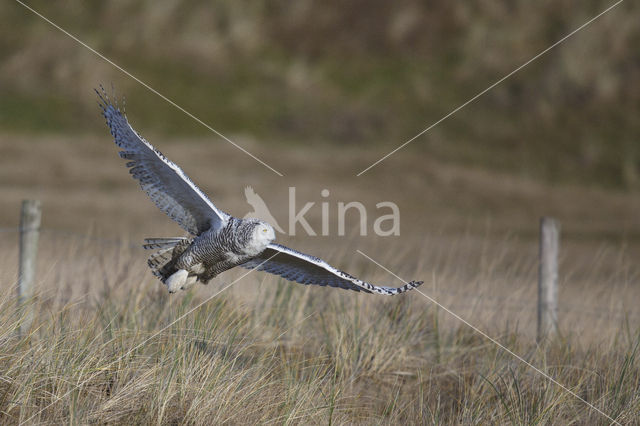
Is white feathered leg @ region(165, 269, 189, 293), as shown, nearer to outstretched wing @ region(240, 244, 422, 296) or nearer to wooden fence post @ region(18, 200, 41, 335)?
outstretched wing @ region(240, 244, 422, 296)

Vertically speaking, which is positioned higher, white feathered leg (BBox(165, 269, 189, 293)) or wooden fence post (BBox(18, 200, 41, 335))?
wooden fence post (BBox(18, 200, 41, 335))

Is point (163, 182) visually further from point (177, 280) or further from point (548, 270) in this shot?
point (548, 270)

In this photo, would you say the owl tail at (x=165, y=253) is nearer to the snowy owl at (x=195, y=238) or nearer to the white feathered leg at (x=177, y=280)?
the snowy owl at (x=195, y=238)

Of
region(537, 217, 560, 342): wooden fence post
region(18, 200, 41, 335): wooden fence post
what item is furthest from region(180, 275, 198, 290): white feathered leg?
region(537, 217, 560, 342): wooden fence post

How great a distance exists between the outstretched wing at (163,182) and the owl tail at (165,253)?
134 mm

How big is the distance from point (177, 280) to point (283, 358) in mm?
1754

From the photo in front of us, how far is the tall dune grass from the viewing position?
4.40 metres

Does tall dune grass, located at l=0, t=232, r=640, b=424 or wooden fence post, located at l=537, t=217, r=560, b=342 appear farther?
wooden fence post, located at l=537, t=217, r=560, b=342

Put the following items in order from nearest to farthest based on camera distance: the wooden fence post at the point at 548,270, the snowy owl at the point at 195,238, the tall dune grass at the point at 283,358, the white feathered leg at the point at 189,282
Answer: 1. the snowy owl at the point at 195,238
2. the white feathered leg at the point at 189,282
3. the tall dune grass at the point at 283,358
4. the wooden fence post at the point at 548,270

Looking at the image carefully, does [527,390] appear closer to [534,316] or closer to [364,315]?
[364,315]

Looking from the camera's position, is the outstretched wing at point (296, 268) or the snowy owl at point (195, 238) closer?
the snowy owl at point (195, 238)

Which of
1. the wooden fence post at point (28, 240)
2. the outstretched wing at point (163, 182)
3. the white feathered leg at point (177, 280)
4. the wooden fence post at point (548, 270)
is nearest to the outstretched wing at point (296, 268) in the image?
the outstretched wing at point (163, 182)

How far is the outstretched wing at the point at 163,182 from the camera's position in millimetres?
4242

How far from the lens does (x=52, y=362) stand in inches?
176
